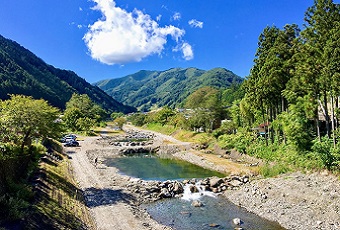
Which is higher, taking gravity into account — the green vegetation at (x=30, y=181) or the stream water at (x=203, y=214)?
the green vegetation at (x=30, y=181)

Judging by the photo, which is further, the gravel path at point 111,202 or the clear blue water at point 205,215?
the clear blue water at point 205,215

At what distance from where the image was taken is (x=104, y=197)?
27703mm

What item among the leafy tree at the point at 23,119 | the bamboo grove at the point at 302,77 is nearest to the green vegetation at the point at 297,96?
the bamboo grove at the point at 302,77

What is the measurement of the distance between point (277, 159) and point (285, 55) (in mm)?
14950

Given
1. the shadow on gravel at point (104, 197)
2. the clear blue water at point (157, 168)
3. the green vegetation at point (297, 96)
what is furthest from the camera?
the clear blue water at point (157, 168)

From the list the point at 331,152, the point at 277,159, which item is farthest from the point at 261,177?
the point at 331,152

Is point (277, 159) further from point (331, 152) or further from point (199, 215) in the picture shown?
point (199, 215)

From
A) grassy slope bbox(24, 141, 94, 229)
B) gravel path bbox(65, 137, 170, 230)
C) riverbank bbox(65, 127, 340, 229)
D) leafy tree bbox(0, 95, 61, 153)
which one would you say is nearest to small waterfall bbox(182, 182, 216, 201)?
riverbank bbox(65, 127, 340, 229)

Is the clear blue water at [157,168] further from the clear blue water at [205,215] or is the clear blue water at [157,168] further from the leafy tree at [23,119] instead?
the leafy tree at [23,119]

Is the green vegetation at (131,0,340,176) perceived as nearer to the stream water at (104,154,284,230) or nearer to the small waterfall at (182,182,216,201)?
the small waterfall at (182,182,216,201)

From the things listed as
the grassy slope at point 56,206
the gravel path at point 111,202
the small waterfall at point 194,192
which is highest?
the grassy slope at point 56,206

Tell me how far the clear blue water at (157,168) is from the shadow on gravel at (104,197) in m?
11.1

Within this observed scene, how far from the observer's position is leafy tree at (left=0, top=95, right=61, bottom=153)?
72.0 ft

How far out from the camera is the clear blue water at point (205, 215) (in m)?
22.1
